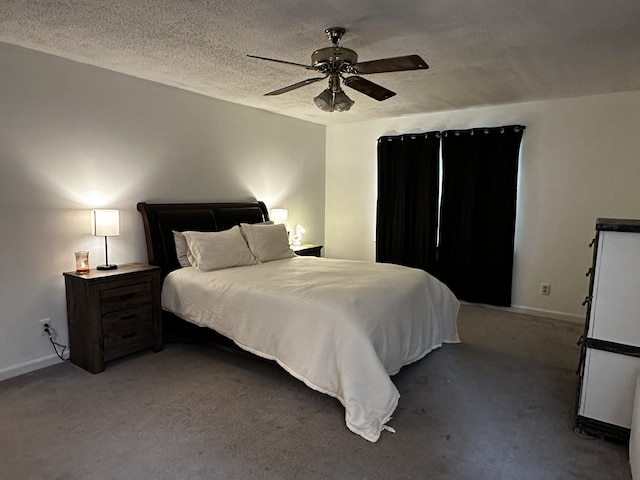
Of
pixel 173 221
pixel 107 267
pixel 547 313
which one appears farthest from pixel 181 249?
pixel 547 313

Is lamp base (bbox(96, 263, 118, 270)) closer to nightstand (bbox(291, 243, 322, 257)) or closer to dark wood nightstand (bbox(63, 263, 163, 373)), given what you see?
dark wood nightstand (bbox(63, 263, 163, 373))

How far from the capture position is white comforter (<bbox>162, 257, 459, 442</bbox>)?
7.84 ft

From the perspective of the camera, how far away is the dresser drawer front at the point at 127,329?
3.14 m

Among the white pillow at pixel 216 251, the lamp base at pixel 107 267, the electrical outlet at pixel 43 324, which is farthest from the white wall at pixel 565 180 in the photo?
the electrical outlet at pixel 43 324

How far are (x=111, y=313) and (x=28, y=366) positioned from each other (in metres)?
0.72

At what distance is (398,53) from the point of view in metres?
3.00

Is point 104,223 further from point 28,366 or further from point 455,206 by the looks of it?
point 455,206

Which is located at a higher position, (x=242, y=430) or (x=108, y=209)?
(x=108, y=209)

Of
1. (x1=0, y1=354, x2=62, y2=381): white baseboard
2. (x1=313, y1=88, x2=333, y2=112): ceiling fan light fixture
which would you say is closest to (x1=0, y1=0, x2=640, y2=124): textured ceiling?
(x1=313, y1=88, x2=333, y2=112): ceiling fan light fixture

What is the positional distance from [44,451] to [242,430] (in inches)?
40.4

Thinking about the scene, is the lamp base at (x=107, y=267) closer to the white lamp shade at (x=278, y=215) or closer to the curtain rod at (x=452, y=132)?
the white lamp shade at (x=278, y=215)

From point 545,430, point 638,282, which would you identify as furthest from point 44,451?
point 638,282

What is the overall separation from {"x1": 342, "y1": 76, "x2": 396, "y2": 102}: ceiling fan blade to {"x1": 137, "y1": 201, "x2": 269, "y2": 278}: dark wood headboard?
2.15 metres

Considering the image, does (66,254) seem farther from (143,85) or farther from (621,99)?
(621,99)
